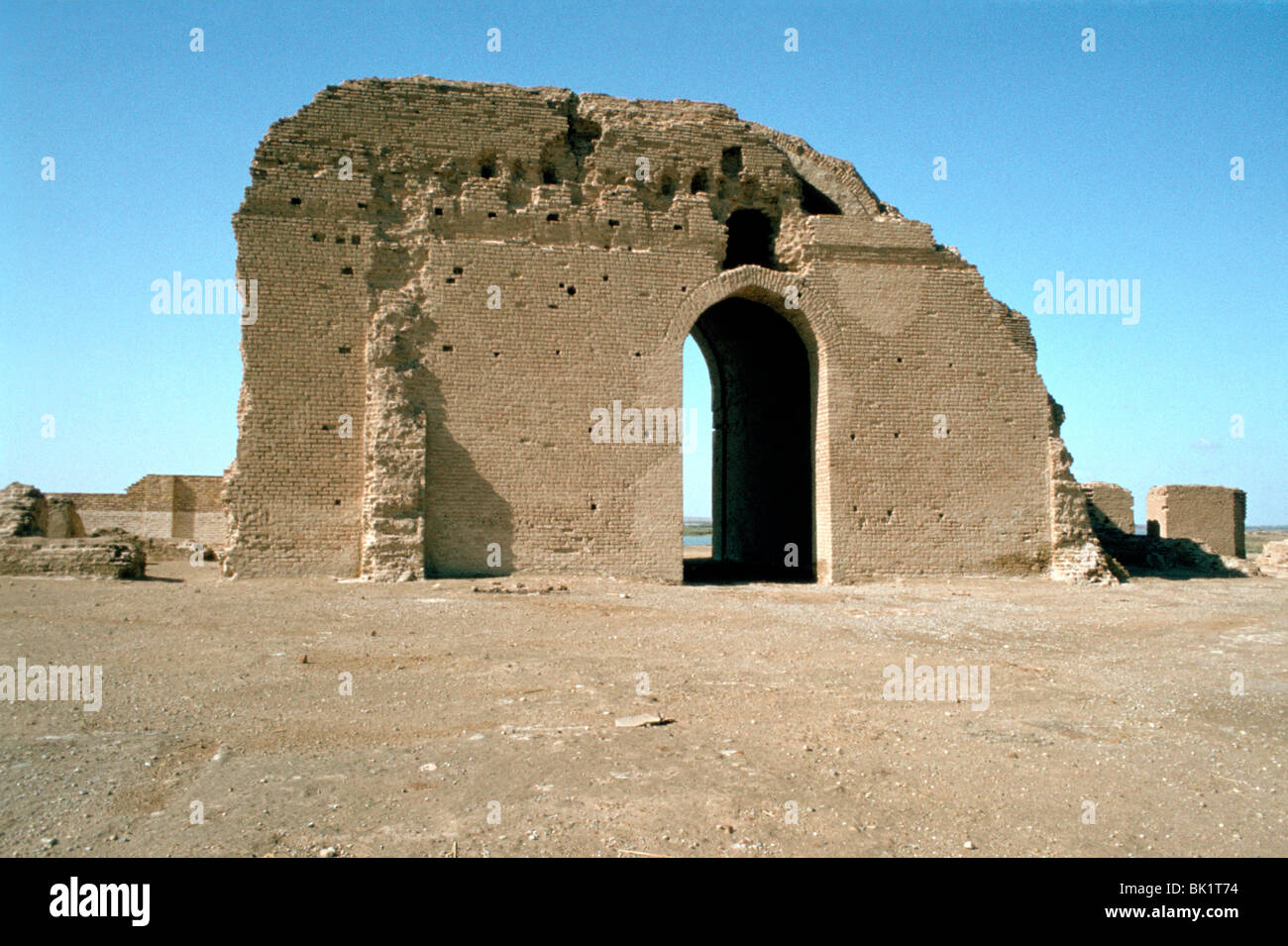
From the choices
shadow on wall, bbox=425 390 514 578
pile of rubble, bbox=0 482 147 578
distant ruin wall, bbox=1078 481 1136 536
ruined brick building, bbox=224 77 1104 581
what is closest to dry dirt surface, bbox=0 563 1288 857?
pile of rubble, bbox=0 482 147 578

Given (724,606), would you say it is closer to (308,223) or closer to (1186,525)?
(308,223)

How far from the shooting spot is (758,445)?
1884 cm

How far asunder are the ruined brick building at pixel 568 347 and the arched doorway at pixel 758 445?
7.49ft

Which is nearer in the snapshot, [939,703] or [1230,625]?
[939,703]

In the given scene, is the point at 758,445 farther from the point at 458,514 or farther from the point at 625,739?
the point at 625,739

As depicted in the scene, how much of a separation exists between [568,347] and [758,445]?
6519 millimetres

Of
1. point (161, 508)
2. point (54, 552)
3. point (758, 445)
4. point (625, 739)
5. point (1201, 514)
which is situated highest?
point (758, 445)

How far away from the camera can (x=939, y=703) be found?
19.6ft

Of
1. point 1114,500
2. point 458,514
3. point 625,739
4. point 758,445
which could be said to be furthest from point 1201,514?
point 625,739

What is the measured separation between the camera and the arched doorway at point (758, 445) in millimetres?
17438

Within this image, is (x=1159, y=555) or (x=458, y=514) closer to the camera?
(x=458, y=514)

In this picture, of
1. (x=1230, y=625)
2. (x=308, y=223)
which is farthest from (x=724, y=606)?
(x=308, y=223)

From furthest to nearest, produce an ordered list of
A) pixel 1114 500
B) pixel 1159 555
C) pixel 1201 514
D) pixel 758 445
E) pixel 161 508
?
pixel 161 508
pixel 1201 514
pixel 1114 500
pixel 758 445
pixel 1159 555
